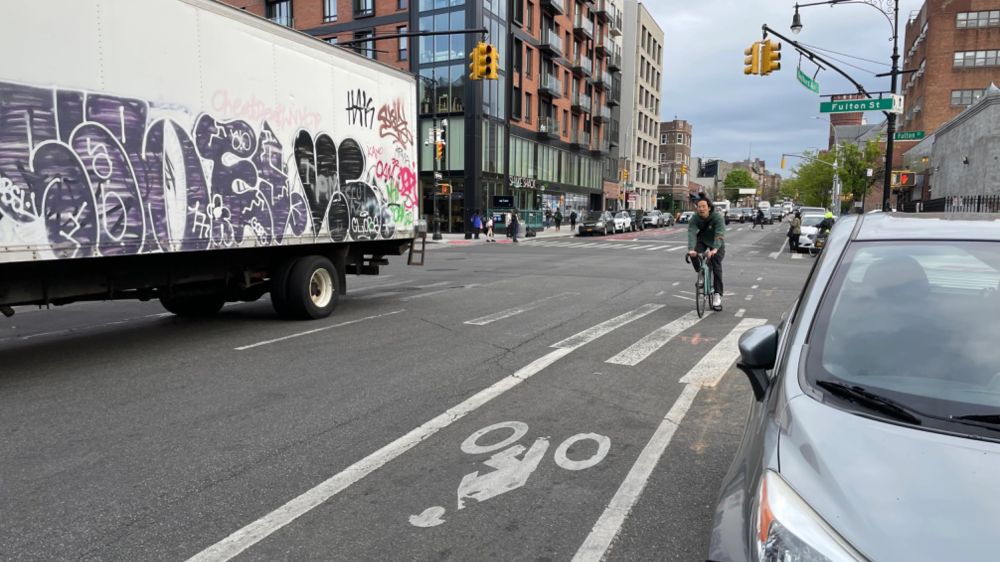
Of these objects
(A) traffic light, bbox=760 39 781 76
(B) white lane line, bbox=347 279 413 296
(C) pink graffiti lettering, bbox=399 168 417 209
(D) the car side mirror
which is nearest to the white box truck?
(C) pink graffiti lettering, bbox=399 168 417 209

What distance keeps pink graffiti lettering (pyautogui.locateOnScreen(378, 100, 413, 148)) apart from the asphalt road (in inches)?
131

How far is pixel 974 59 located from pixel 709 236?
2450 inches

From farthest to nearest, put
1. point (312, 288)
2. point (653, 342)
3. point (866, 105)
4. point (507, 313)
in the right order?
1. point (866, 105)
2. point (507, 313)
3. point (312, 288)
4. point (653, 342)

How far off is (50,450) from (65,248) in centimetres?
252

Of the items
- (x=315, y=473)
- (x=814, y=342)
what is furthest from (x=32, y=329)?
(x=814, y=342)

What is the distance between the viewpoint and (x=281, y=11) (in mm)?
47125

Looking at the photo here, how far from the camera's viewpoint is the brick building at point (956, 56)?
5503 cm

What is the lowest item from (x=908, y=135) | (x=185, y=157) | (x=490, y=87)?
(x=185, y=157)

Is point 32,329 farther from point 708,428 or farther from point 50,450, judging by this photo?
point 708,428

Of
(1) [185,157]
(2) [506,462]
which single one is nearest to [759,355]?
(2) [506,462]

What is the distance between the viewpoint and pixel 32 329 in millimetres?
8719

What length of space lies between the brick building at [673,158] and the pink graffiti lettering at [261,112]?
10056 centimetres

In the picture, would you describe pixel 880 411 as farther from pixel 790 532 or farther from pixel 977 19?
pixel 977 19

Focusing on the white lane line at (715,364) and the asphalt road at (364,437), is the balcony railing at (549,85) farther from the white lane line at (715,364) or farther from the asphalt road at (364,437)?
the white lane line at (715,364)
